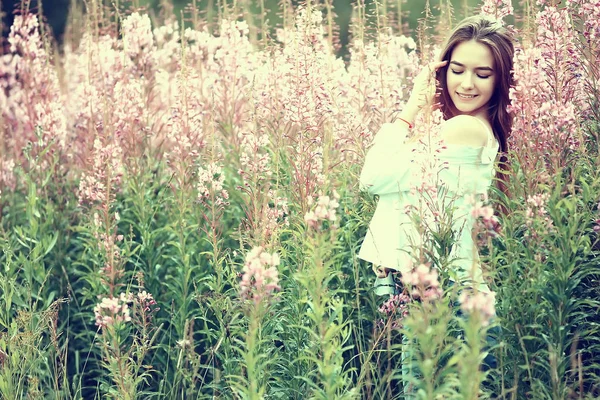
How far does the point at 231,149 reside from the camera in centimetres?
536

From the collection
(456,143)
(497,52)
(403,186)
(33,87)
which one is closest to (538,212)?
(456,143)

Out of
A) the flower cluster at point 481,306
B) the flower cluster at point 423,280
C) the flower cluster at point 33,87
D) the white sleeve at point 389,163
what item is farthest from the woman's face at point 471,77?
the flower cluster at point 33,87

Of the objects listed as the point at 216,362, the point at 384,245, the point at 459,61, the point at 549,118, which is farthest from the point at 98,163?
the point at 549,118

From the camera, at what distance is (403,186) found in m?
3.61

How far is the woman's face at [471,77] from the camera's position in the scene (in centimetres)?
370

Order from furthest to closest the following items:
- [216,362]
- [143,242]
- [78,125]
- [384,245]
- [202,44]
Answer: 1. [202,44]
2. [78,125]
3. [143,242]
4. [216,362]
5. [384,245]

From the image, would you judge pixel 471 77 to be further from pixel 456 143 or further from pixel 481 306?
pixel 481 306

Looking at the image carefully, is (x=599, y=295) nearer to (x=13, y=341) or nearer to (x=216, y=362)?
(x=216, y=362)

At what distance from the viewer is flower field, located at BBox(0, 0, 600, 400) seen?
321 centimetres

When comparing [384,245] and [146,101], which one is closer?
[384,245]

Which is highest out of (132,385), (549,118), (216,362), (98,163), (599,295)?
(549,118)

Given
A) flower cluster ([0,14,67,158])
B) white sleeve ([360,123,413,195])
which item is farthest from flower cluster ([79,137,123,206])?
white sleeve ([360,123,413,195])

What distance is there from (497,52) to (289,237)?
135 cm

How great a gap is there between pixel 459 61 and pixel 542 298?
3.67 feet
